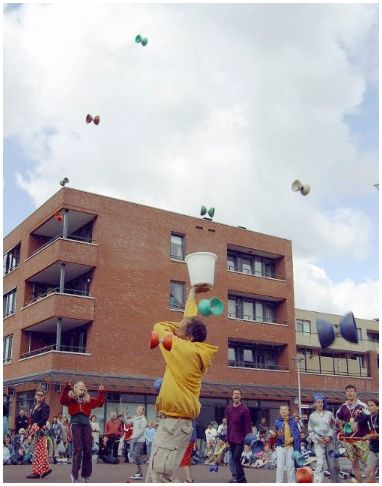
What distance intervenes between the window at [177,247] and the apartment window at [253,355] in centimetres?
598

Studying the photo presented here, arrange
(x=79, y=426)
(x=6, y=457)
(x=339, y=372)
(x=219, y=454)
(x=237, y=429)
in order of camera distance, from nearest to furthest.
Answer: (x=79, y=426)
(x=237, y=429)
(x=6, y=457)
(x=219, y=454)
(x=339, y=372)

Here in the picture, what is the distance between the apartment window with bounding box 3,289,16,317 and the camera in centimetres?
3604

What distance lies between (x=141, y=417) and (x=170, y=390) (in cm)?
1101

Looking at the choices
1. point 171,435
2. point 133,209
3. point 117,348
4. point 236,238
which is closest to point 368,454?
point 171,435

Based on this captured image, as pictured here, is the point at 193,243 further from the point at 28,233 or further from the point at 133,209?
the point at 28,233

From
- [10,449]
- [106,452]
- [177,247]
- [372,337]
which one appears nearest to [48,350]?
[177,247]

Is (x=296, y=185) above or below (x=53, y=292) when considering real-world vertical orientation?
below

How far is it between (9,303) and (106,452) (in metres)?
18.0

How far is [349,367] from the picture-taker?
48688 millimetres

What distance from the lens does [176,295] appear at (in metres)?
34.8

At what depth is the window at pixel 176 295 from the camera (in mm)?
34500

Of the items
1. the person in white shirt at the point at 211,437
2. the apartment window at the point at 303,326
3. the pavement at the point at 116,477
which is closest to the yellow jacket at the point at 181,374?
the pavement at the point at 116,477

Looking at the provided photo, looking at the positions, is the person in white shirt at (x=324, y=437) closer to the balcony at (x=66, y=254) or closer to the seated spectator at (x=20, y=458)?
the seated spectator at (x=20, y=458)

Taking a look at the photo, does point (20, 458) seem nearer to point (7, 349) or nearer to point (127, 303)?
point (127, 303)
